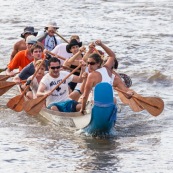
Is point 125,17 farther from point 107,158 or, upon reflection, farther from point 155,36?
point 107,158

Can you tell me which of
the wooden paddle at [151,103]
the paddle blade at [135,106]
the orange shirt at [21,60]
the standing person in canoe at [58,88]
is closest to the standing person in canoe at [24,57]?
the orange shirt at [21,60]

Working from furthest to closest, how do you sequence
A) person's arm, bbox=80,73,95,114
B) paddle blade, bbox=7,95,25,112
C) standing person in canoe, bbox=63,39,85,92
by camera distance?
standing person in canoe, bbox=63,39,85,92, paddle blade, bbox=7,95,25,112, person's arm, bbox=80,73,95,114

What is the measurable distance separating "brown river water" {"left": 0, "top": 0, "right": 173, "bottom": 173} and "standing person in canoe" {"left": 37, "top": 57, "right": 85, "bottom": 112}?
1.50 ft

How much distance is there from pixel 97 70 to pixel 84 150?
4.52 feet

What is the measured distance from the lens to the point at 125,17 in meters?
30.7

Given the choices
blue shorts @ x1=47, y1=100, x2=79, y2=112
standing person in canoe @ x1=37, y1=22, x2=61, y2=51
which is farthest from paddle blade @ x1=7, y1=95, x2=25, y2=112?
standing person in canoe @ x1=37, y1=22, x2=61, y2=51

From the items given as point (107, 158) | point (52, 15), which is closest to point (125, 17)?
point (52, 15)

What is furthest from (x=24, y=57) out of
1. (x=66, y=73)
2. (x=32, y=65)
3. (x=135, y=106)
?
(x=135, y=106)

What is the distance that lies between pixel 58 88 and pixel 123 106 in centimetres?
277

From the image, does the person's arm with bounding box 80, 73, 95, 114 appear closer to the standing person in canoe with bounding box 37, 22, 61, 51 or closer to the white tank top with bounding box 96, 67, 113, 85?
the white tank top with bounding box 96, 67, 113, 85

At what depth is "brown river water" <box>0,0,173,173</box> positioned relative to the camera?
12.7 metres

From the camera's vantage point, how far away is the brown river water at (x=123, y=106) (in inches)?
502

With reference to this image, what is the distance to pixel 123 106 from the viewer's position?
17328mm

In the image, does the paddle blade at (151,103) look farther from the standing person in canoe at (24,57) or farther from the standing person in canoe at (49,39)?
the standing person in canoe at (49,39)
